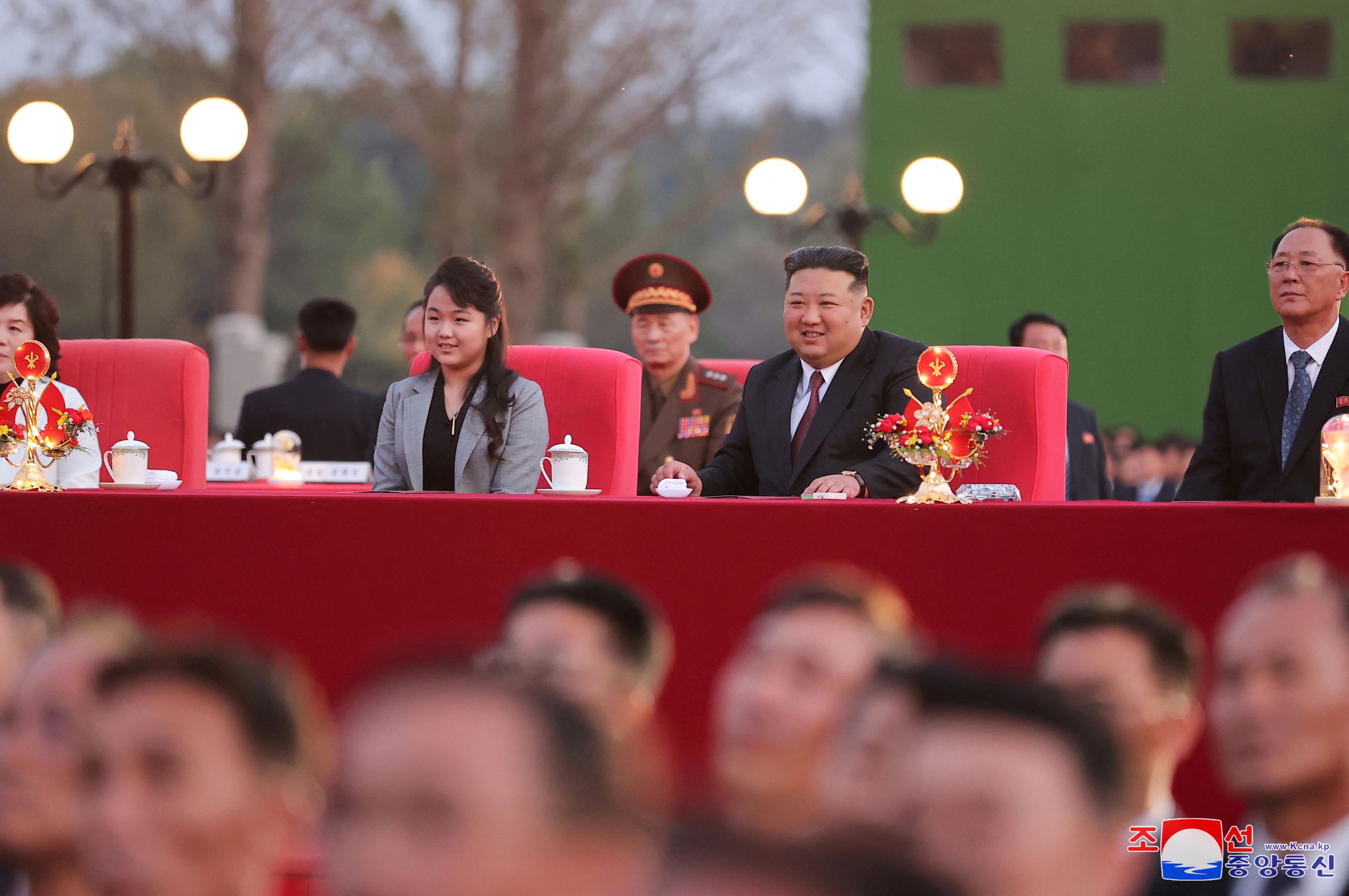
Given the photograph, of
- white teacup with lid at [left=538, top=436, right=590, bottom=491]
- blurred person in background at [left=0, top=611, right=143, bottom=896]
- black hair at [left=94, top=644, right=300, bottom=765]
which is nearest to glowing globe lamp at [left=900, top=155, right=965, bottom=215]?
white teacup with lid at [left=538, top=436, right=590, bottom=491]

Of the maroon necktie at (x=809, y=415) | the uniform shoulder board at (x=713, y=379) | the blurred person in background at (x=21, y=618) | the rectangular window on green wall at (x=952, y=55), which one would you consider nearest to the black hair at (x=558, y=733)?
the blurred person in background at (x=21, y=618)

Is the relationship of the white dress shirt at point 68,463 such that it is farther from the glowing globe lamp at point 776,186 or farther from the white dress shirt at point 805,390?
the glowing globe lamp at point 776,186

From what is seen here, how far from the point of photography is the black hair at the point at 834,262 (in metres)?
3.15

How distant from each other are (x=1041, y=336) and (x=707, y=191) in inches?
532

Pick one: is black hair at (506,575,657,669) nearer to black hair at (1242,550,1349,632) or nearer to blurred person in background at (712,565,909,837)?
blurred person in background at (712,565,909,837)

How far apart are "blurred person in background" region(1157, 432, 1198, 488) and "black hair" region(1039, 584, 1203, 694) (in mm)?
7631

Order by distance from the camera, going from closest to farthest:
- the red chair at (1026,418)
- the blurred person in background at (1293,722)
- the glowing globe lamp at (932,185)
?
the blurred person in background at (1293,722), the red chair at (1026,418), the glowing globe lamp at (932,185)

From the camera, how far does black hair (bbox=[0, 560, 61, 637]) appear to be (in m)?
1.77

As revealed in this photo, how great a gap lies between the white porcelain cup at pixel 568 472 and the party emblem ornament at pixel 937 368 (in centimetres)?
65

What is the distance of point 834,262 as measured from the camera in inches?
124

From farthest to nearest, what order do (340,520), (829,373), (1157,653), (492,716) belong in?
1. (829,373)
2. (340,520)
3. (1157,653)
4. (492,716)

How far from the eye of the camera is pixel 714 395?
170 inches

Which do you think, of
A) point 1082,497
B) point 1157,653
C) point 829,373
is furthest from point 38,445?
point 1082,497

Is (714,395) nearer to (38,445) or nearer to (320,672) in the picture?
(38,445)
